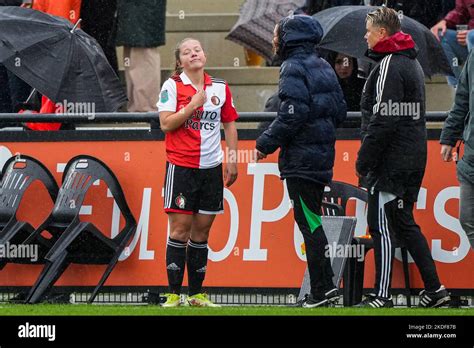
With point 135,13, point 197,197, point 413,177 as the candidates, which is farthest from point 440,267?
point 135,13

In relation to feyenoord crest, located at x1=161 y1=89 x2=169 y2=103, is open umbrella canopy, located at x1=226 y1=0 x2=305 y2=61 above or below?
above

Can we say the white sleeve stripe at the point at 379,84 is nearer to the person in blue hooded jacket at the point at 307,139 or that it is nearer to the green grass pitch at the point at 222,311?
the person in blue hooded jacket at the point at 307,139

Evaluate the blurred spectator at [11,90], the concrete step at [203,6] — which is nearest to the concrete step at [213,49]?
the concrete step at [203,6]

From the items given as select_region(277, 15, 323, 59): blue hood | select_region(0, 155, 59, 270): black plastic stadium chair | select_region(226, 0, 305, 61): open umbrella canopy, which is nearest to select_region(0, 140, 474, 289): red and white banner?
select_region(0, 155, 59, 270): black plastic stadium chair

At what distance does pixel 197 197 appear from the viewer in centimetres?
1216

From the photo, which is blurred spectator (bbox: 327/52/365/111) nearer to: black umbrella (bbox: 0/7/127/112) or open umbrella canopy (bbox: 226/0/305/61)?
open umbrella canopy (bbox: 226/0/305/61)

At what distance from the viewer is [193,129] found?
40.0 feet

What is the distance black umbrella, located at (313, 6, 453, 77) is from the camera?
13.6 m

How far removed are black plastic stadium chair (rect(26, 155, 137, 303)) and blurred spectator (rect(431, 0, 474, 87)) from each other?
387 centimetres

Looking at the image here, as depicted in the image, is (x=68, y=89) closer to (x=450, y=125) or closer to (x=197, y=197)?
(x=197, y=197)

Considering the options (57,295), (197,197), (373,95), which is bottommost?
(57,295)

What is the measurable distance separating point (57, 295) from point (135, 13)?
3.53m
